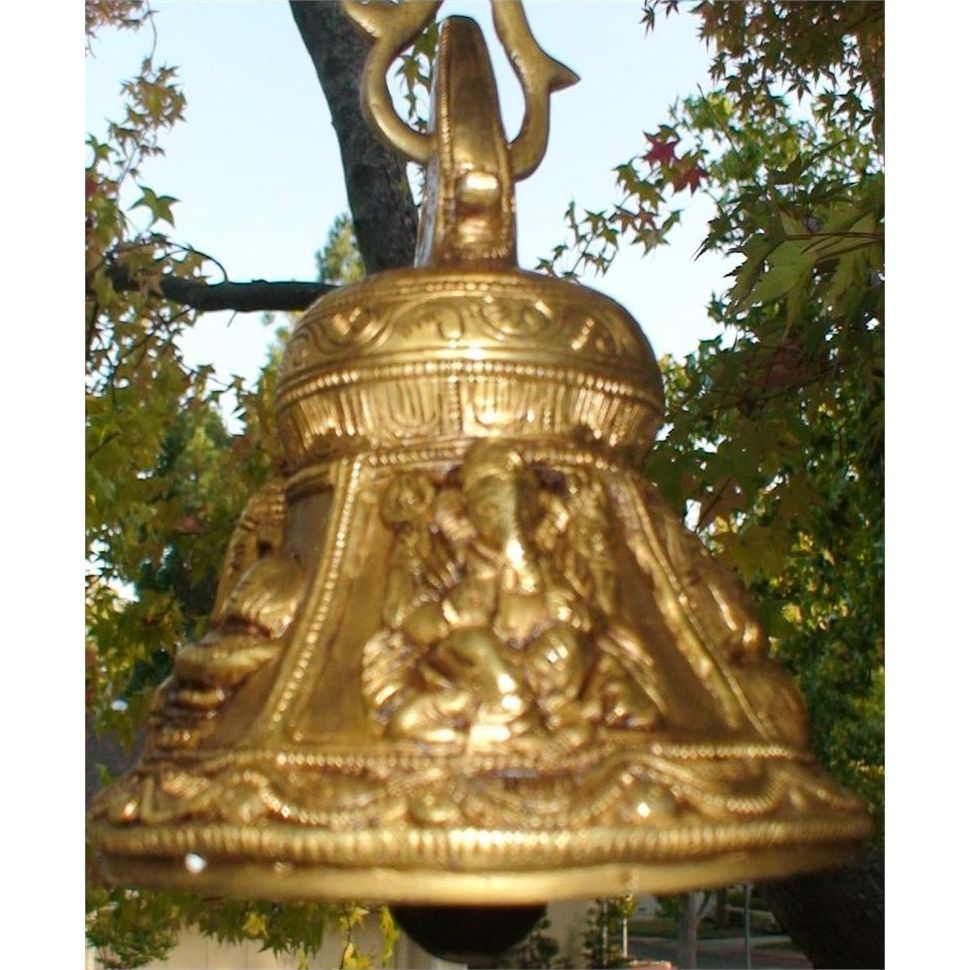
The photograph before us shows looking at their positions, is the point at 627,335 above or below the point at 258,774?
above

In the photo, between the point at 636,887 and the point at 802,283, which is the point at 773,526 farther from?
the point at 636,887

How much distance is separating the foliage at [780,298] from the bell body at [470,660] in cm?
58

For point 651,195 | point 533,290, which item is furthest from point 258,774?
point 651,195

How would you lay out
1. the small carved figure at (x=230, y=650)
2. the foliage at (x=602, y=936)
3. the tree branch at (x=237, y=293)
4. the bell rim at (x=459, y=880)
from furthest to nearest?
the foliage at (x=602, y=936) < the tree branch at (x=237, y=293) < the small carved figure at (x=230, y=650) < the bell rim at (x=459, y=880)

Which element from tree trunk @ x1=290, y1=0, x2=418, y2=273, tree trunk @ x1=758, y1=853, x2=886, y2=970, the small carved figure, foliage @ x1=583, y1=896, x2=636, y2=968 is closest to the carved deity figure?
the small carved figure

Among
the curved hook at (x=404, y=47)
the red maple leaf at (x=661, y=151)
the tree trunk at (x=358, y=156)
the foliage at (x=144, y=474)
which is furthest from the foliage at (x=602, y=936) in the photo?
the curved hook at (x=404, y=47)

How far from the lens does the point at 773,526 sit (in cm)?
248

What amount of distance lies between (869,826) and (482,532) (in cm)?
45

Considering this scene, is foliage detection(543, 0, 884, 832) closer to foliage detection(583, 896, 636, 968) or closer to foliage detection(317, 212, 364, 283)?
foliage detection(583, 896, 636, 968)

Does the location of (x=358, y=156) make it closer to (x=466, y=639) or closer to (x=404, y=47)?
(x=404, y=47)

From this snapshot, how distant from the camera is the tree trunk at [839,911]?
2.66 meters

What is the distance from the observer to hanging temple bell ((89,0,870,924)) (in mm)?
A: 958

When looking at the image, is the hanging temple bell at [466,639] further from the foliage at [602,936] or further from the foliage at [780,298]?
the foliage at [602,936]

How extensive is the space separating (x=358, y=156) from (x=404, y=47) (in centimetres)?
125
